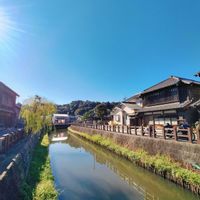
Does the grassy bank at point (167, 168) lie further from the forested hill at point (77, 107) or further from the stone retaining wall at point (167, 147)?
the forested hill at point (77, 107)

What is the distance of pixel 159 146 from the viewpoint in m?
12.9

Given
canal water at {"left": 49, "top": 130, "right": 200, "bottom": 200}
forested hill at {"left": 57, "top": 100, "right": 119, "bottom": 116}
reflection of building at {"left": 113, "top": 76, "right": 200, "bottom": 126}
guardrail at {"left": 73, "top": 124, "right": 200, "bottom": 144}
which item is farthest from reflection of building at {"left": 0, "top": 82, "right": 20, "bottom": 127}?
forested hill at {"left": 57, "top": 100, "right": 119, "bottom": 116}

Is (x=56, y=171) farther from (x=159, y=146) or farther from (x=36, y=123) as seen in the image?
(x=36, y=123)

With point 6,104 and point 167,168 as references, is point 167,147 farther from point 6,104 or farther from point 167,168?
point 6,104

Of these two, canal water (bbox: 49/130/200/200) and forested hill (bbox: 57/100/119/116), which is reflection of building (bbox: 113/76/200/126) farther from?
forested hill (bbox: 57/100/119/116)

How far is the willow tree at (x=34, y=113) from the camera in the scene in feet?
68.1

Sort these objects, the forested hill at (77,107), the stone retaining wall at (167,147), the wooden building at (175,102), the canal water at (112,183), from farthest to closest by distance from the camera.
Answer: the forested hill at (77,107) < the wooden building at (175,102) < the stone retaining wall at (167,147) < the canal water at (112,183)

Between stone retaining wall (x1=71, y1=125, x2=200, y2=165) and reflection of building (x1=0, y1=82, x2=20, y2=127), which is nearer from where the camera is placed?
stone retaining wall (x1=71, y1=125, x2=200, y2=165)

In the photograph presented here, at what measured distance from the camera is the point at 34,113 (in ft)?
71.0

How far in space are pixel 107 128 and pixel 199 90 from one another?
1319 centimetres

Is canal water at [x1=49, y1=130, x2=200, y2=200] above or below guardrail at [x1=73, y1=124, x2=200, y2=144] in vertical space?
below

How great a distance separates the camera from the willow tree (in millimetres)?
20750

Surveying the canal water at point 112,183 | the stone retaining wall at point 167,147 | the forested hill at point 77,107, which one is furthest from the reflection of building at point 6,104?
the forested hill at point 77,107

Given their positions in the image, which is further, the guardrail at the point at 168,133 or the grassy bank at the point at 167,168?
the guardrail at the point at 168,133
